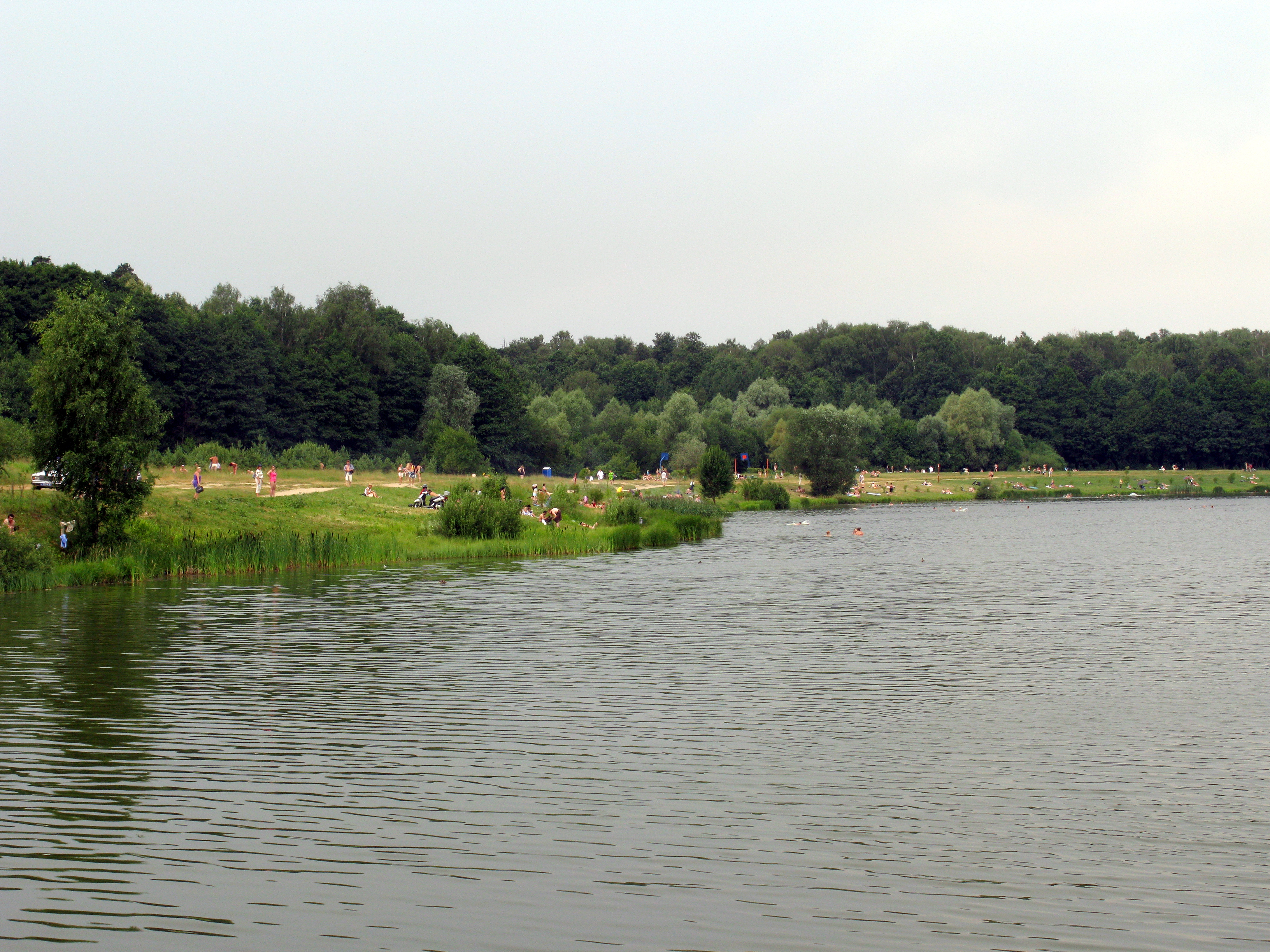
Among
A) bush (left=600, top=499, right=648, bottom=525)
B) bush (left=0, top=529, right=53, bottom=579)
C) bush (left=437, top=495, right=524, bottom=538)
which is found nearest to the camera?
bush (left=0, top=529, right=53, bottom=579)

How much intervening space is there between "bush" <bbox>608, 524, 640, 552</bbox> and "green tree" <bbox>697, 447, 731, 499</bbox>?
133 ft

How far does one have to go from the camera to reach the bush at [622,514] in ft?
225

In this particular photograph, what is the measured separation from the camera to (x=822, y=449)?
120m

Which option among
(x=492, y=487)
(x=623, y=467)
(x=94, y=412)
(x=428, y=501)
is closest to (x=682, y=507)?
(x=428, y=501)

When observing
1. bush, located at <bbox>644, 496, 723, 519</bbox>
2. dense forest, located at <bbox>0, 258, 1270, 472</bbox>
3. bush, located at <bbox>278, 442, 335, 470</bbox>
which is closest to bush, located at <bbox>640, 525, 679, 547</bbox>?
bush, located at <bbox>644, 496, 723, 519</bbox>

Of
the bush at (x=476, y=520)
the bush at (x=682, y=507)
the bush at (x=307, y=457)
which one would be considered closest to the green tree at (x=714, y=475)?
the bush at (x=682, y=507)

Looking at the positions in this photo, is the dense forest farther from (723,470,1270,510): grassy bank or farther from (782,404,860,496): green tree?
(723,470,1270,510): grassy bank

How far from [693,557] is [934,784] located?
4217cm

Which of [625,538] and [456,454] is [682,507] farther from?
[456,454]

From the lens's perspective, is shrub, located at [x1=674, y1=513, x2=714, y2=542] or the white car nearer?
the white car

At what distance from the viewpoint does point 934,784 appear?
15875mm

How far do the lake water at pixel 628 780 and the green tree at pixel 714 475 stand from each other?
69526 millimetres

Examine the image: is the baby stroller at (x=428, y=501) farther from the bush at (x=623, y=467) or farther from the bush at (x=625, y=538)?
the bush at (x=623, y=467)

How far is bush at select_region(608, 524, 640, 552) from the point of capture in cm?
6203
